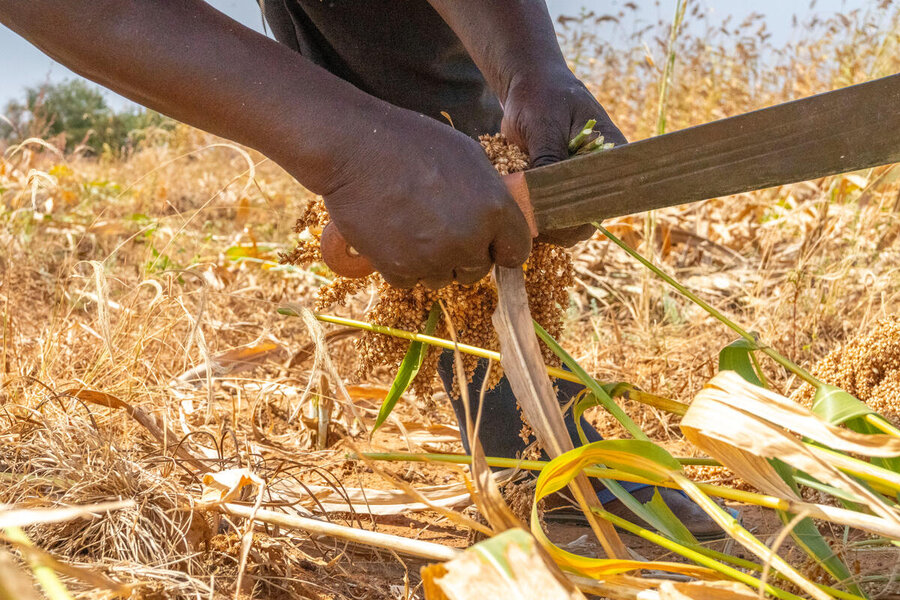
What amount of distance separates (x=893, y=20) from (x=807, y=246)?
134cm

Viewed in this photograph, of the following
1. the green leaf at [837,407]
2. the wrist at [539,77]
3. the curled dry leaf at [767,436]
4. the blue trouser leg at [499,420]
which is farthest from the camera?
the blue trouser leg at [499,420]

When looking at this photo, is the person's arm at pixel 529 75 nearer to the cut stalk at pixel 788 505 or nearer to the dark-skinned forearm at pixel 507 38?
the dark-skinned forearm at pixel 507 38

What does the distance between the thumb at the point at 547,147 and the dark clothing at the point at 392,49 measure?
20.5 inches

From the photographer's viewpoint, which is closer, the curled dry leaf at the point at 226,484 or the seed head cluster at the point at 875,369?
the curled dry leaf at the point at 226,484

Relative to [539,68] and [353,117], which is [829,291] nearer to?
[539,68]

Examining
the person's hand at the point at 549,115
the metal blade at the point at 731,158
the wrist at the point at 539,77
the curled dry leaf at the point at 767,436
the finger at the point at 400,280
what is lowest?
the curled dry leaf at the point at 767,436

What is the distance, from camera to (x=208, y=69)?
3.53 feet

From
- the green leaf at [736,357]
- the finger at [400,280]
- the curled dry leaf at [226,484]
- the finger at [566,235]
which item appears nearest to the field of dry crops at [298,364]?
the curled dry leaf at [226,484]

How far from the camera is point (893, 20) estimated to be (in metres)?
3.27

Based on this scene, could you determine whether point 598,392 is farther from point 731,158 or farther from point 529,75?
point 529,75

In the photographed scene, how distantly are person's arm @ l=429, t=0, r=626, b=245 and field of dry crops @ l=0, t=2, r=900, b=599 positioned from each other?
48 cm

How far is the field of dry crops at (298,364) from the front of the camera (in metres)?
1.18

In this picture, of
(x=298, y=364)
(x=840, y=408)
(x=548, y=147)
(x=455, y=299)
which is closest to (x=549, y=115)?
(x=548, y=147)

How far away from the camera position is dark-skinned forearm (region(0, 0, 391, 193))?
107 cm
